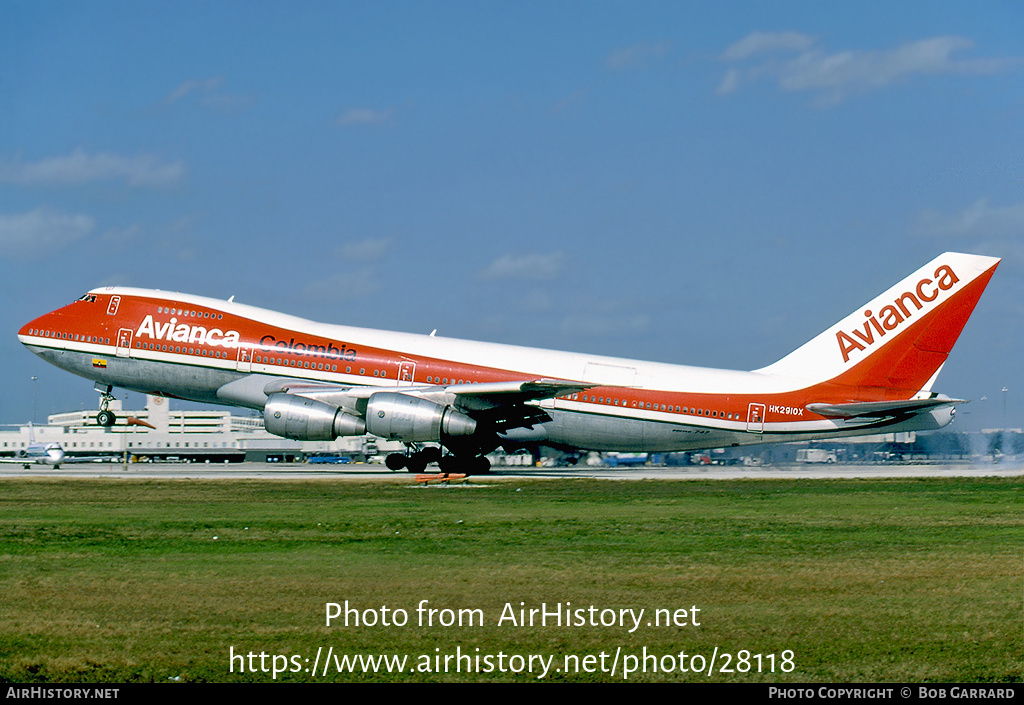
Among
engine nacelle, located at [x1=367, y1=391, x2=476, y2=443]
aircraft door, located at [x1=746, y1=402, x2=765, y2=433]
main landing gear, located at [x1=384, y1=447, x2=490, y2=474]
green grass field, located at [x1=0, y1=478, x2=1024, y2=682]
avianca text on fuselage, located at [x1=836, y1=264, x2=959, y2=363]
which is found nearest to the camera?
green grass field, located at [x1=0, y1=478, x2=1024, y2=682]

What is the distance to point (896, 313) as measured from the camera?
3941cm

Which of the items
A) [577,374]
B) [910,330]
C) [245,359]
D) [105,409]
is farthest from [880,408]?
[105,409]

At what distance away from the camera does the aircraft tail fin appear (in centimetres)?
3891

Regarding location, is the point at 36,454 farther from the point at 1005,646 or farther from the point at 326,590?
the point at 1005,646

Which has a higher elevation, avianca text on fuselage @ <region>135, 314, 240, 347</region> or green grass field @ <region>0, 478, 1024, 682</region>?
avianca text on fuselage @ <region>135, 314, 240, 347</region>

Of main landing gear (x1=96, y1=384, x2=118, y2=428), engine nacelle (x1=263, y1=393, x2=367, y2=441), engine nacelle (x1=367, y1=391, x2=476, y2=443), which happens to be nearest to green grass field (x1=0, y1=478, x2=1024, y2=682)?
engine nacelle (x1=367, y1=391, x2=476, y2=443)

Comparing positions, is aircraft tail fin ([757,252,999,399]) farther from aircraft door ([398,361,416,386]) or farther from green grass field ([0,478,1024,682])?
aircraft door ([398,361,416,386])

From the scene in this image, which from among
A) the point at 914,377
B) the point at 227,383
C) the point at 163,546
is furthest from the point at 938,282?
the point at 163,546

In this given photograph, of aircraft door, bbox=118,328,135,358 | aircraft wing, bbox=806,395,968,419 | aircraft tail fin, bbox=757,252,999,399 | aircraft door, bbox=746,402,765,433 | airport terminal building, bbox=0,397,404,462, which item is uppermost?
aircraft tail fin, bbox=757,252,999,399

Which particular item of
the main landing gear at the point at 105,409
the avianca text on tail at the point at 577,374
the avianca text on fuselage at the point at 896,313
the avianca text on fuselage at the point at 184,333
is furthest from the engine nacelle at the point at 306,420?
the avianca text on fuselage at the point at 896,313

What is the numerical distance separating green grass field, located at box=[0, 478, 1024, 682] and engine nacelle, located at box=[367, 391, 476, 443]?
11081mm

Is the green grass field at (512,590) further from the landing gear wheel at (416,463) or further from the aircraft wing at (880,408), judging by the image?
the landing gear wheel at (416,463)

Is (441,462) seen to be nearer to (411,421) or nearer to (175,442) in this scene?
(411,421)

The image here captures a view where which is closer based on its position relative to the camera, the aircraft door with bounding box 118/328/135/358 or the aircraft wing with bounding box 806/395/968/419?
the aircraft wing with bounding box 806/395/968/419
